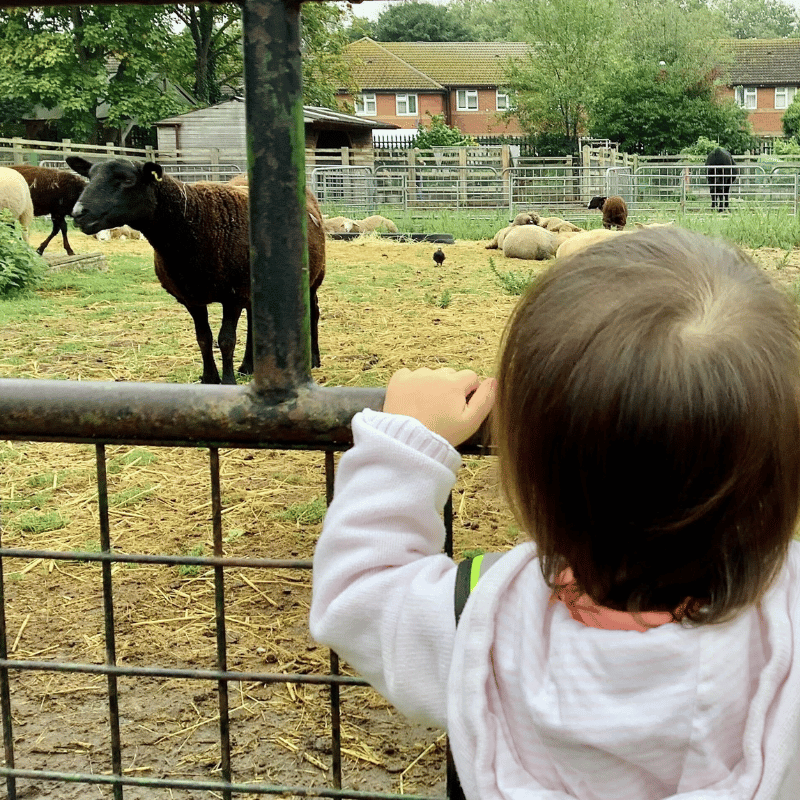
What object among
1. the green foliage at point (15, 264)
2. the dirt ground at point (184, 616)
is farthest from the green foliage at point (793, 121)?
the dirt ground at point (184, 616)

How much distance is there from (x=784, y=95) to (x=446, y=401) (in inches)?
2663

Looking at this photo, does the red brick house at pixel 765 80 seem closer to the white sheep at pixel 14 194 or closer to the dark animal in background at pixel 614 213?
the dark animal in background at pixel 614 213

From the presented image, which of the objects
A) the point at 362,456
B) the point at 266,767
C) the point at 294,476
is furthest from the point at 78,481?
the point at 362,456

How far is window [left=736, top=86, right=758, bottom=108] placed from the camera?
6162cm

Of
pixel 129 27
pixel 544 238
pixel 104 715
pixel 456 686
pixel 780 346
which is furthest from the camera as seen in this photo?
pixel 129 27

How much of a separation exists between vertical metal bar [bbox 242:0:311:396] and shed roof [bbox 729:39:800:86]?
65.5 metres

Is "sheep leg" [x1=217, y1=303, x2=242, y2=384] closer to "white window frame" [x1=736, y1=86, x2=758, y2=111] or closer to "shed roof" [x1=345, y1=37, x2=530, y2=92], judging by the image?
"shed roof" [x1=345, y1=37, x2=530, y2=92]

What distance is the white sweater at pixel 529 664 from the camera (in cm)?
98

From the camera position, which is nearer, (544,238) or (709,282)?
(709,282)

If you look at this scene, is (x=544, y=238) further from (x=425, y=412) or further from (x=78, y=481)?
(x=425, y=412)

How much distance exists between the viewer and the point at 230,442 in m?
1.37

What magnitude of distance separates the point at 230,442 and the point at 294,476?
3.38 meters

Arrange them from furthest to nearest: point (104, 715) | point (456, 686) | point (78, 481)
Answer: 1. point (78, 481)
2. point (104, 715)
3. point (456, 686)

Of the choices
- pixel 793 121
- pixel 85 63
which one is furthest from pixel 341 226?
pixel 793 121
